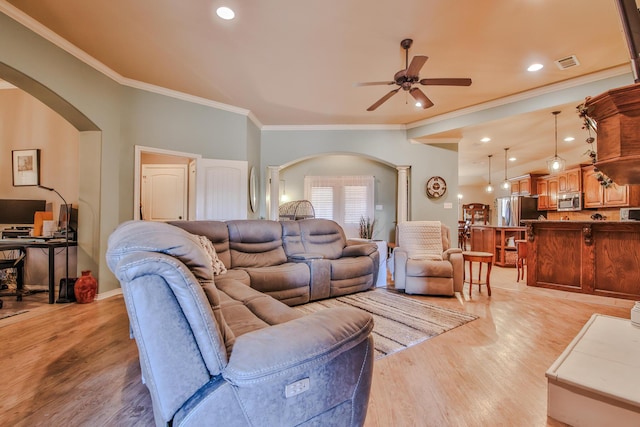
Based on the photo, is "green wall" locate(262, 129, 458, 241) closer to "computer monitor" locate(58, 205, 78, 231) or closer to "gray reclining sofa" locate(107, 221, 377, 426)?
"computer monitor" locate(58, 205, 78, 231)

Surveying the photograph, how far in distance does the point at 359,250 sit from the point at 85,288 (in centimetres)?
348

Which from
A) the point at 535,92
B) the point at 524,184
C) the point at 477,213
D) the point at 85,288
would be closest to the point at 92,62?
the point at 85,288

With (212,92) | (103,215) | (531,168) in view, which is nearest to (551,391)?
(103,215)

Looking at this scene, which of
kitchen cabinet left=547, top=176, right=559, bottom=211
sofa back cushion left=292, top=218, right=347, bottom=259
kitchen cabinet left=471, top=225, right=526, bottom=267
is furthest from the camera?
kitchen cabinet left=547, top=176, right=559, bottom=211

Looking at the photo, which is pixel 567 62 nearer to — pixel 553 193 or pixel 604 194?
pixel 604 194

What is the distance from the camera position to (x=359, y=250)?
13.3 ft

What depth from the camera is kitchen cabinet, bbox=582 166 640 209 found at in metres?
5.74

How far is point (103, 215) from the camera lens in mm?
3592

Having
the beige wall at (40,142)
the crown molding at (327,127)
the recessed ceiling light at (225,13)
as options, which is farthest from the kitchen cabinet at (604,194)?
the beige wall at (40,142)

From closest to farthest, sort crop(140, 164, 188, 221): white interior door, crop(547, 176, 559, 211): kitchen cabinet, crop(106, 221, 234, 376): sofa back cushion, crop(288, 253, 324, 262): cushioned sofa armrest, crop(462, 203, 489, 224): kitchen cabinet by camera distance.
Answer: crop(106, 221, 234, 376): sofa back cushion
crop(288, 253, 324, 262): cushioned sofa armrest
crop(140, 164, 188, 221): white interior door
crop(547, 176, 559, 211): kitchen cabinet
crop(462, 203, 489, 224): kitchen cabinet

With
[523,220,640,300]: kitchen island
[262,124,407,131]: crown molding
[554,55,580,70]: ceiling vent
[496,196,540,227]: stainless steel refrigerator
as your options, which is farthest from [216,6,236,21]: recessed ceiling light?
[496,196,540,227]: stainless steel refrigerator

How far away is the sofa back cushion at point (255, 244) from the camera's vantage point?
11.2 ft

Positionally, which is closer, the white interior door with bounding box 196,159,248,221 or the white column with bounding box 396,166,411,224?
the white interior door with bounding box 196,159,248,221

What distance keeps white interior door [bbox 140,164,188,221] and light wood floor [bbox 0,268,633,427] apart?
2.74 m
